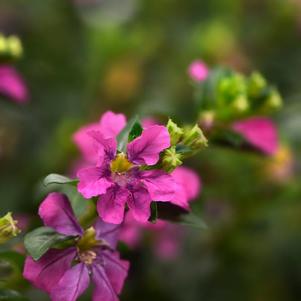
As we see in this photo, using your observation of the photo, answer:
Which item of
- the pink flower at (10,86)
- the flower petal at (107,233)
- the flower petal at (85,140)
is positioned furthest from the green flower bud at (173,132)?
the pink flower at (10,86)

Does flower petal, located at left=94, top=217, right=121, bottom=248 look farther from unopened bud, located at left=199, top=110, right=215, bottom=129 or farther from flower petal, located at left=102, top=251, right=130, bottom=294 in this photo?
unopened bud, located at left=199, top=110, right=215, bottom=129

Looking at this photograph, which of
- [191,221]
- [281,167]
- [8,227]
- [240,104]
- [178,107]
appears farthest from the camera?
[178,107]

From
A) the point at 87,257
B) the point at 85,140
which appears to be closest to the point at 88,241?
the point at 87,257

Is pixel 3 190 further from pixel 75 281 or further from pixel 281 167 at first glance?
pixel 75 281

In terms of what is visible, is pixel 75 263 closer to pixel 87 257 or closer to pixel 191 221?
pixel 87 257

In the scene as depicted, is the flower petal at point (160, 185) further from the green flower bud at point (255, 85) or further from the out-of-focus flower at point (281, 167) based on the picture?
the out-of-focus flower at point (281, 167)

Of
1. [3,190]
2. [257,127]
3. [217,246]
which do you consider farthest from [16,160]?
[257,127]
